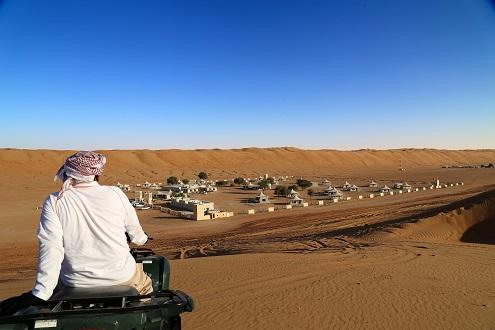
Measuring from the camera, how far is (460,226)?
18.9 meters

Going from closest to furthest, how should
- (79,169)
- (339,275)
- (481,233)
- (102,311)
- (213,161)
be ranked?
(102,311) < (79,169) < (339,275) < (481,233) < (213,161)

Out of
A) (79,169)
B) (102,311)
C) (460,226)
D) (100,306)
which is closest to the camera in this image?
(102,311)

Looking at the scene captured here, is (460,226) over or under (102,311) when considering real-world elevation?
under

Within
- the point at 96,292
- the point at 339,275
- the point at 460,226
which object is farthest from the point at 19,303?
the point at 460,226

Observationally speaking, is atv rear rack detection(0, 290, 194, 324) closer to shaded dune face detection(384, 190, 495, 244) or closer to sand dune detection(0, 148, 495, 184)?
shaded dune face detection(384, 190, 495, 244)

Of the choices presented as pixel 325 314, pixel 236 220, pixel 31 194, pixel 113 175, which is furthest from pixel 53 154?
pixel 325 314

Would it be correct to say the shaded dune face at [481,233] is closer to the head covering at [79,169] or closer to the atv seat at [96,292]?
A: the atv seat at [96,292]

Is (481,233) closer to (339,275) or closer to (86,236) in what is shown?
(339,275)

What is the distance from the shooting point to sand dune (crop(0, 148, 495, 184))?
284 ft

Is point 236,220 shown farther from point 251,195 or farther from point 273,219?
point 251,195

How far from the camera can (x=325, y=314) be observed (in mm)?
6641

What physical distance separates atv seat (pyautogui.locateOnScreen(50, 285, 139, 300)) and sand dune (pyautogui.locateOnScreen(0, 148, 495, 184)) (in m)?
68.8

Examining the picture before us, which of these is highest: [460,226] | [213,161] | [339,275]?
[213,161]

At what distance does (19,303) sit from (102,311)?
60 cm
